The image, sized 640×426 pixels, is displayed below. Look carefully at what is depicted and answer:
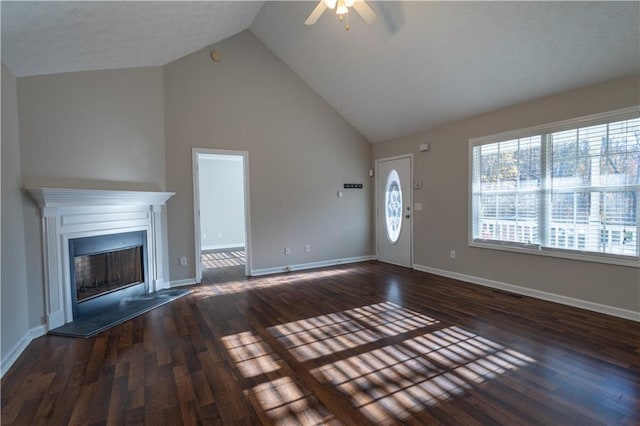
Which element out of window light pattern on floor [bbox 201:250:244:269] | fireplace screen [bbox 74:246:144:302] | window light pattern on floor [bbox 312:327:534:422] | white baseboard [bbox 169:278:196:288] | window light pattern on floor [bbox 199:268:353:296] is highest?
fireplace screen [bbox 74:246:144:302]

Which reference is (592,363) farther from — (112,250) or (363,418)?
(112,250)

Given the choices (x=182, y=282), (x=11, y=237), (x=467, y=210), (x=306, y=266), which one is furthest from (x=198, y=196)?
(x=467, y=210)

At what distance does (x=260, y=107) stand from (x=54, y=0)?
10.8 ft

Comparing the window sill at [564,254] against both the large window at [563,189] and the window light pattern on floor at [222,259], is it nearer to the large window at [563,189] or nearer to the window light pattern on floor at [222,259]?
the large window at [563,189]

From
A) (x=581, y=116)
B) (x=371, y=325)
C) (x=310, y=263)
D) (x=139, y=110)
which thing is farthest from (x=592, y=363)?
(x=139, y=110)

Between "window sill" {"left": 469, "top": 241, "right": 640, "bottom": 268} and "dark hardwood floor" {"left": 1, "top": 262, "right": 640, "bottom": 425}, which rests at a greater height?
"window sill" {"left": 469, "top": 241, "right": 640, "bottom": 268}

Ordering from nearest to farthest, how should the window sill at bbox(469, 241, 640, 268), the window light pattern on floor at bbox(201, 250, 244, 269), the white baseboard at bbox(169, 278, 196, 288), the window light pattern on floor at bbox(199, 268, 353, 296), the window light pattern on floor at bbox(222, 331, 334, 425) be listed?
the window light pattern on floor at bbox(222, 331, 334, 425), the window sill at bbox(469, 241, 640, 268), the window light pattern on floor at bbox(199, 268, 353, 296), the white baseboard at bbox(169, 278, 196, 288), the window light pattern on floor at bbox(201, 250, 244, 269)

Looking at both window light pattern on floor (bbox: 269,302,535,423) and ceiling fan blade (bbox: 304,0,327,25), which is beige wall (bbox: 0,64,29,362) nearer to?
window light pattern on floor (bbox: 269,302,535,423)

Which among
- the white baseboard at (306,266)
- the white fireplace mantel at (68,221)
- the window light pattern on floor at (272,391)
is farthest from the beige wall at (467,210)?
the white fireplace mantel at (68,221)

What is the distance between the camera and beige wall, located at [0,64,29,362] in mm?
2508

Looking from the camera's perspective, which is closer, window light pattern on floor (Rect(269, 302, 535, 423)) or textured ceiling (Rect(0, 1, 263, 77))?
window light pattern on floor (Rect(269, 302, 535, 423))

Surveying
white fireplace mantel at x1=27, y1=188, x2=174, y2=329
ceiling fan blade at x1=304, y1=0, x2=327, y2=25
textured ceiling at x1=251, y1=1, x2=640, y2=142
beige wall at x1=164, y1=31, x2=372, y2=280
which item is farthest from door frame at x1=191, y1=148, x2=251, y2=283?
ceiling fan blade at x1=304, y1=0, x2=327, y2=25

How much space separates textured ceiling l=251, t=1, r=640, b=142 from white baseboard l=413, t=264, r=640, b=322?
7.99 feet

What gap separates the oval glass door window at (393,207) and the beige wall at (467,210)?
17.4 inches
